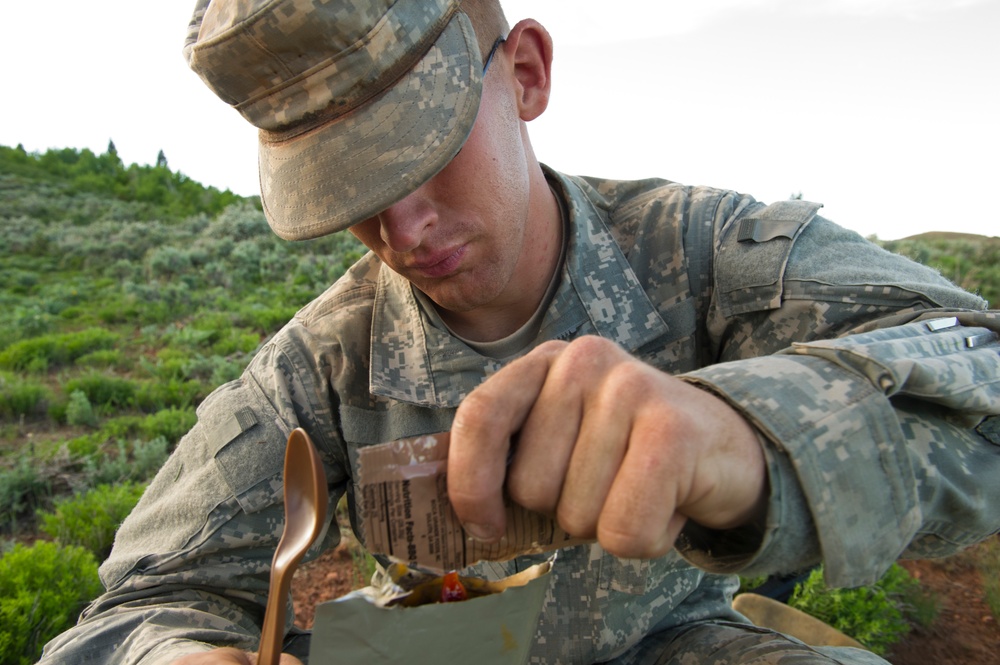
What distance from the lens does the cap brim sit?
167 centimetres

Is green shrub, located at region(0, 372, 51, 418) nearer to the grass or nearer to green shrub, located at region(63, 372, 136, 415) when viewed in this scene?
green shrub, located at region(63, 372, 136, 415)

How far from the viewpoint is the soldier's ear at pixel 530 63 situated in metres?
2.10

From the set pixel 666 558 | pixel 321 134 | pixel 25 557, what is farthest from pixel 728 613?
pixel 25 557

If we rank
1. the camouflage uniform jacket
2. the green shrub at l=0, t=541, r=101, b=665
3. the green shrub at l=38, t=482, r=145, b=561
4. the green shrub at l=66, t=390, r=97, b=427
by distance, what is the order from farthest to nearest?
the green shrub at l=66, t=390, r=97, b=427 < the green shrub at l=38, t=482, r=145, b=561 < the green shrub at l=0, t=541, r=101, b=665 < the camouflage uniform jacket

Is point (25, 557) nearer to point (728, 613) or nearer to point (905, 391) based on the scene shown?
point (728, 613)

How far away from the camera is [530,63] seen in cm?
216

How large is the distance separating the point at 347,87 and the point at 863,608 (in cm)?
330

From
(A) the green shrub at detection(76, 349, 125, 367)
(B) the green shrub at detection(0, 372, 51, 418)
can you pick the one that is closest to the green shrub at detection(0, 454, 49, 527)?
(B) the green shrub at detection(0, 372, 51, 418)

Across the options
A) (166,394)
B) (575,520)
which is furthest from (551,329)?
(166,394)

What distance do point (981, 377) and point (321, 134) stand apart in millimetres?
1548

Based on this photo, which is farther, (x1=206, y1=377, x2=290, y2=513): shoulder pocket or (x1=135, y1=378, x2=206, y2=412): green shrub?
(x1=135, y1=378, x2=206, y2=412): green shrub

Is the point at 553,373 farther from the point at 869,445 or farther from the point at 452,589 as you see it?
the point at 869,445

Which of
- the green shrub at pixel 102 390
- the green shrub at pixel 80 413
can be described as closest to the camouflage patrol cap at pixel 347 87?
the green shrub at pixel 80 413

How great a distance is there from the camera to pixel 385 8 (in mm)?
1674
